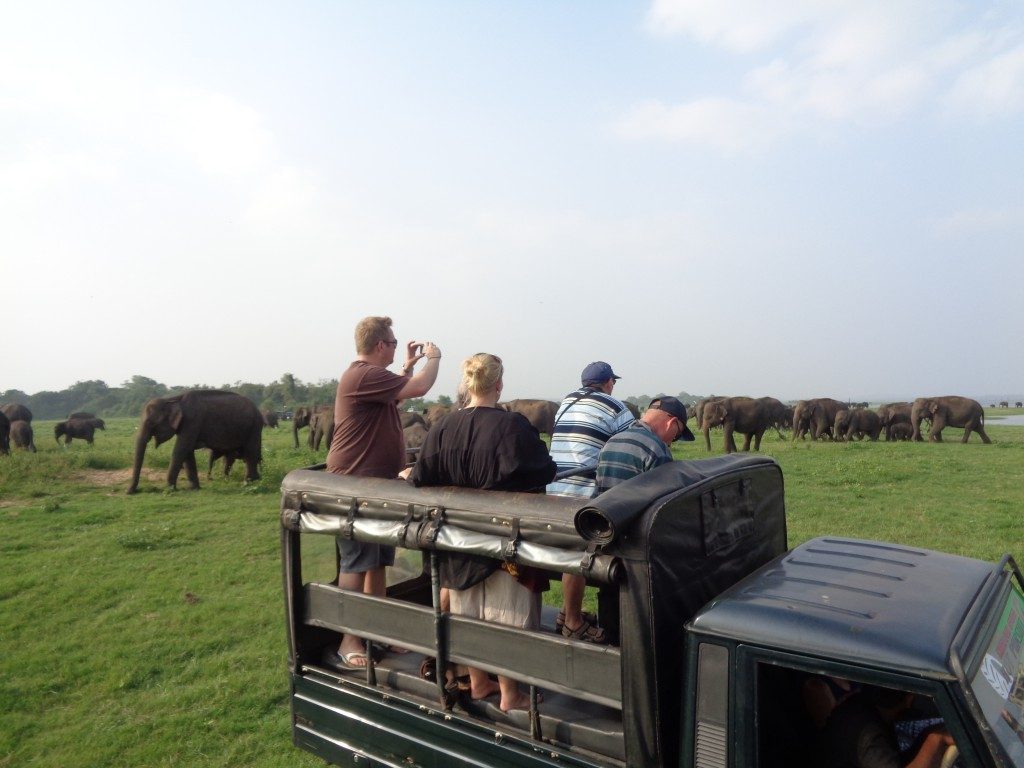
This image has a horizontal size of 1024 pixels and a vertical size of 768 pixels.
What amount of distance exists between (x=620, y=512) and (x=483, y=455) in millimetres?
931

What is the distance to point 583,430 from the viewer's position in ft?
13.7

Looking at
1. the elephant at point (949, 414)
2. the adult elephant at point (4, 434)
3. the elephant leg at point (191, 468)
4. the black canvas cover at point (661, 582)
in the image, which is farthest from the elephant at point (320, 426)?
the elephant at point (949, 414)

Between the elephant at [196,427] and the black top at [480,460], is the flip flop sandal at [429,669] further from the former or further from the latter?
the elephant at [196,427]

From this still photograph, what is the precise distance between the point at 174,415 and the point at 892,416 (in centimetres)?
2976

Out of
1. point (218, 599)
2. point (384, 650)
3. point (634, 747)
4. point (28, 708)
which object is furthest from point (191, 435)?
point (634, 747)

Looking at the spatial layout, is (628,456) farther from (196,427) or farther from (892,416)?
(892,416)

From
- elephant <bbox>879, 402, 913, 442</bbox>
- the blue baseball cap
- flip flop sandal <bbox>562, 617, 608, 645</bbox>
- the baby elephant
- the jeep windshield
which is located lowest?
the baby elephant

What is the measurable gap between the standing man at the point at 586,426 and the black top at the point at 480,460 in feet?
2.42

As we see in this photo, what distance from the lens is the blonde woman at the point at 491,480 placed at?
3076 millimetres

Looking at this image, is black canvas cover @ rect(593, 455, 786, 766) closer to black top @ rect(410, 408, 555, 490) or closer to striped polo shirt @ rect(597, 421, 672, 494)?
striped polo shirt @ rect(597, 421, 672, 494)

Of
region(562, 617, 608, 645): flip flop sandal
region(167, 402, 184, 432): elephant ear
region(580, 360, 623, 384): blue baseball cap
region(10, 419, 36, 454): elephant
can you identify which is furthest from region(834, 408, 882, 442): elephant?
region(10, 419, 36, 454): elephant

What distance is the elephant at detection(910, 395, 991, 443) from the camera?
28.4m

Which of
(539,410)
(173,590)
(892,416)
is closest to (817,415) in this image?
(892,416)

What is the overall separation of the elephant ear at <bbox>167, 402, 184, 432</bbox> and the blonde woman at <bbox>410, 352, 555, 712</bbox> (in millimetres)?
14022
